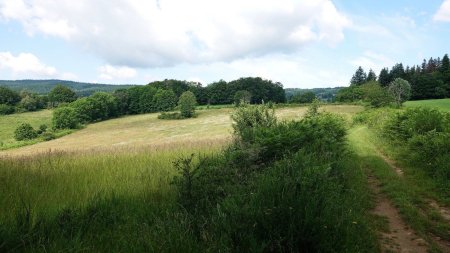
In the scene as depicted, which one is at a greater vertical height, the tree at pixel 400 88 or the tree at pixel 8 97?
the tree at pixel 400 88

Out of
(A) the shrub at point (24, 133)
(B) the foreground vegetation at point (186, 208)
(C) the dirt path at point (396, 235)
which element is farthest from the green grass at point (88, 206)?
(A) the shrub at point (24, 133)

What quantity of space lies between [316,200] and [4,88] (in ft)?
479

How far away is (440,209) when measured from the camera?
7.73 meters

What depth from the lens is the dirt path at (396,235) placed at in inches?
220

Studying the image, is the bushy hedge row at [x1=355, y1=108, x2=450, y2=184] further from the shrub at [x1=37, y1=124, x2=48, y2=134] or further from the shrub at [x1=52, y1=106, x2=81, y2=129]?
the shrub at [x1=37, y1=124, x2=48, y2=134]

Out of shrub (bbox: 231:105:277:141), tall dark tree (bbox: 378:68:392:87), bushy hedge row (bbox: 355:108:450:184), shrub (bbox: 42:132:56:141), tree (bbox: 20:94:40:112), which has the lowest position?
shrub (bbox: 42:132:56:141)

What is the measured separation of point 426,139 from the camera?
13594 millimetres

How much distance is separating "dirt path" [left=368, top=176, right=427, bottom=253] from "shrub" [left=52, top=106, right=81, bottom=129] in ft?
288

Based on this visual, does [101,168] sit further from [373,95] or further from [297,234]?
[373,95]

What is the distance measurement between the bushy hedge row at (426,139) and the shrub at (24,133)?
7880 centimetres

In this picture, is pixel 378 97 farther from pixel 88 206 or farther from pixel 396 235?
pixel 88 206

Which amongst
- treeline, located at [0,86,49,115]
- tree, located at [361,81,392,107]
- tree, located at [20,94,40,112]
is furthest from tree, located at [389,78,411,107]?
treeline, located at [0,86,49,115]

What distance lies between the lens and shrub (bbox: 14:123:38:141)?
7844 centimetres

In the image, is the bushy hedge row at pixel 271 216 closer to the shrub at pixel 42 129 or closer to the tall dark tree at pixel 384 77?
the shrub at pixel 42 129
